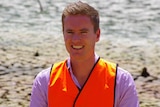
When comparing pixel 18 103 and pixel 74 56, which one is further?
pixel 18 103

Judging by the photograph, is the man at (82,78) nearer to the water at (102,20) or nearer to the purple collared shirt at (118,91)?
the purple collared shirt at (118,91)

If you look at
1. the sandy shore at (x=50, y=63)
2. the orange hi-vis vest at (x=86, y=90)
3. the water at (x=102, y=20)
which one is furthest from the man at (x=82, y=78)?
the water at (x=102, y=20)

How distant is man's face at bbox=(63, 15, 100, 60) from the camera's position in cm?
277

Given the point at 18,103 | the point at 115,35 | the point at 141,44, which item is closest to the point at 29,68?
the point at 18,103

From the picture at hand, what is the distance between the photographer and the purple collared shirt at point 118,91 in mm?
2846

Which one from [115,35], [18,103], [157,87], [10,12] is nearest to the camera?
[18,103]

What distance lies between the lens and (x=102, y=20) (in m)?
14.1

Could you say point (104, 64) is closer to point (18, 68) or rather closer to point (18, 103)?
point (18, 103)

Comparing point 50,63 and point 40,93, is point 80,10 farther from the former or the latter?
point 50,63

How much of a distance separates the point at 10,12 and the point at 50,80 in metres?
12.7

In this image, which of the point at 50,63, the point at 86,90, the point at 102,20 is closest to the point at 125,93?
the point at 86,90

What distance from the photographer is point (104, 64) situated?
2.93 m

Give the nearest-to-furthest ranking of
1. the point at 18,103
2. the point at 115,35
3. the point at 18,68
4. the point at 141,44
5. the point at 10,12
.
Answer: the point at 18,103
the point at 18,68
the point at 141,44
the point at 115,35
the point at 10,12

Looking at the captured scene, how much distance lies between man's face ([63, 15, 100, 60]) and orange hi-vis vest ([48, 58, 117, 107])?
0.13 m
